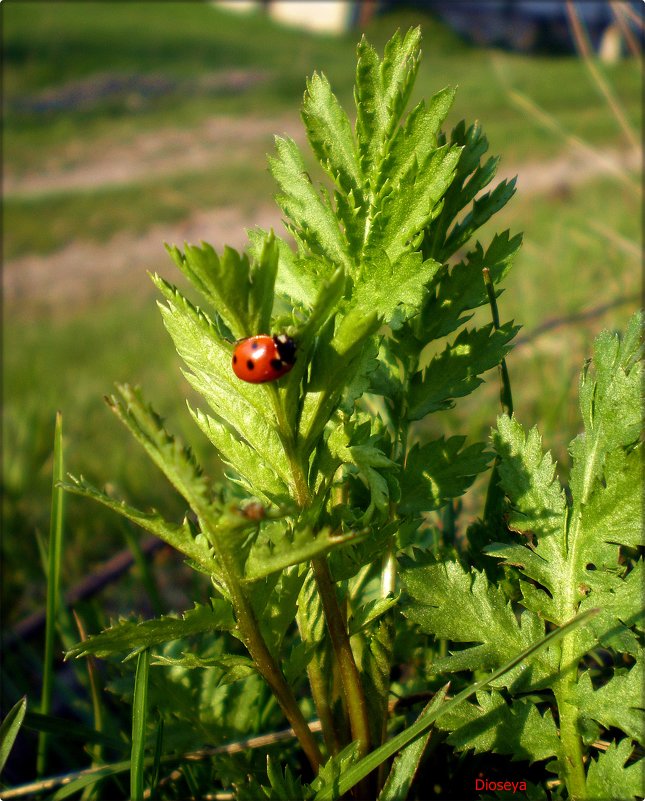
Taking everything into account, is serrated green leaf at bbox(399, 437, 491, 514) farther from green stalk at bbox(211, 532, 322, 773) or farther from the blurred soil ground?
the blurred soil ground

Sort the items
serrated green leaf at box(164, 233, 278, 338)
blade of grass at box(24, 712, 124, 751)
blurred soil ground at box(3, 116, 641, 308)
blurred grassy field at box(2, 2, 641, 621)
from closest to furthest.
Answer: serrated green leaf at box(164, 233, 278, 338)
blade of grass at box(24, 712, 124, 751)
blurred grassy field at box(2, 2, 641, 621)
blurred soil ground at box(3, 116, 641, 308)

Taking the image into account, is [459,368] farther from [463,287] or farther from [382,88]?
[382,88]

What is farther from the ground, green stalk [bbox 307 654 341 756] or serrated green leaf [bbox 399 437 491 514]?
serrated green leaf [bbox 399 437 491 514]

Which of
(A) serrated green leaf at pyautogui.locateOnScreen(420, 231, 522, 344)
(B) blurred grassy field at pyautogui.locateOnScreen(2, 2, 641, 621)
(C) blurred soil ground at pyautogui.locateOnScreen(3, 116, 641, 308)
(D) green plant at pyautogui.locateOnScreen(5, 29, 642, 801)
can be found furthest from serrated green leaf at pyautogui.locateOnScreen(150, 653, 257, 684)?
(C) blurred soil ground at pyautogui.locateOnScreen(3, 116, 641, 308)

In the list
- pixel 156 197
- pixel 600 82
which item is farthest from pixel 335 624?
pixel 156 197

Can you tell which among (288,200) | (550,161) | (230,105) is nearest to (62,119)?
(230,105)

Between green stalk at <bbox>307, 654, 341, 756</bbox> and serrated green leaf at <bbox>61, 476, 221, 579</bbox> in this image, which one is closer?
serrated green leaf at <bbox>61, 476, 221, 579</bbox>

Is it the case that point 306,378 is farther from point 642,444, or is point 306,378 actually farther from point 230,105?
point 230,105
